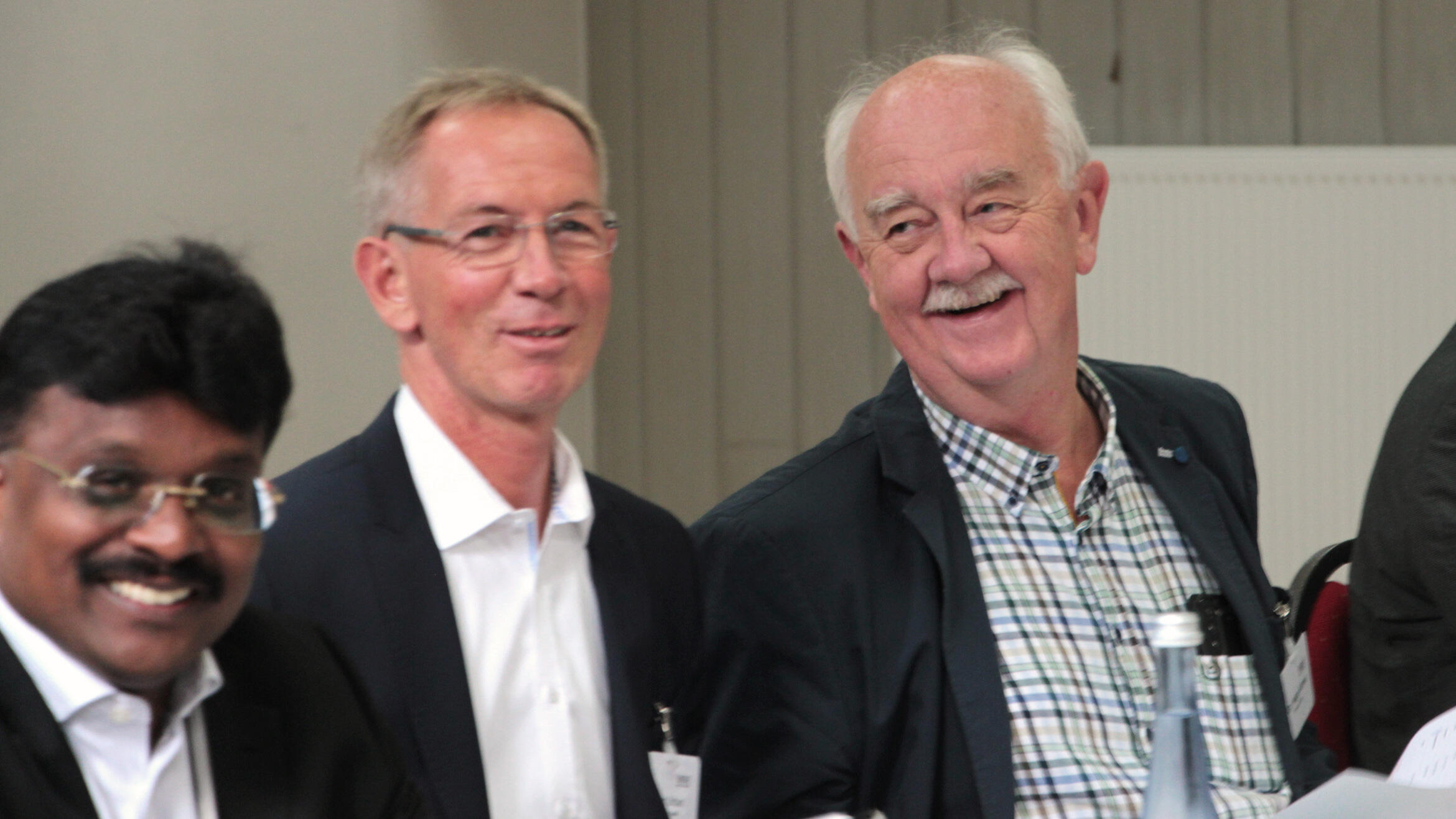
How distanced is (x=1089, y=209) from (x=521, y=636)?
0.99m

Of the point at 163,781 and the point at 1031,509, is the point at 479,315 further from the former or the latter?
the point at 1031,509

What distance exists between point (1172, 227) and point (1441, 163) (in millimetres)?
781

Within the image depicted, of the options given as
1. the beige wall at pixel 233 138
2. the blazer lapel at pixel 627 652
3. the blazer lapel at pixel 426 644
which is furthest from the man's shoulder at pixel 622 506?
the beige wall at pixel 233 138

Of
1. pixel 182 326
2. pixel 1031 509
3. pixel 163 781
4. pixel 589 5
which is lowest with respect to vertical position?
pixel 163 781

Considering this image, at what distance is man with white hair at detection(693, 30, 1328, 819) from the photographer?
1.73m

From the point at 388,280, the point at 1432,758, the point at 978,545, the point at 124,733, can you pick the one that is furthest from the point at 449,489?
the point at 1432,758

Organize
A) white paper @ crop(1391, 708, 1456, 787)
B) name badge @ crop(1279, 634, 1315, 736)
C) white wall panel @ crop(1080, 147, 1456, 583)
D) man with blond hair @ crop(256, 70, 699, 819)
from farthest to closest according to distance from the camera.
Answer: white wall panel @ crop(1080, 147, 1456, 583) → name badge @ crop(1279, 634, 1315, 736) → man with blond hair @ crop(256, 70, 699, 819) → white paper @ crop(1391, 708, 1456, 787)

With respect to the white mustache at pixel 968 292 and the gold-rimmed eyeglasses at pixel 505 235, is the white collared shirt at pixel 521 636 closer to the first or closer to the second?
the gold-rimmed eyeglasses at pixel 505 235

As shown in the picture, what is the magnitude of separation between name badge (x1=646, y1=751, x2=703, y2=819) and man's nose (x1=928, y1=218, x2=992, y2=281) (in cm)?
67

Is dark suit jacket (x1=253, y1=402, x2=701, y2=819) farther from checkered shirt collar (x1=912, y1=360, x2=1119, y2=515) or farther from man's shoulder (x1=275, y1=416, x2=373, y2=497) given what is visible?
checkered shirt collar (x1=912, y1=360, x2=1119, y2=515)

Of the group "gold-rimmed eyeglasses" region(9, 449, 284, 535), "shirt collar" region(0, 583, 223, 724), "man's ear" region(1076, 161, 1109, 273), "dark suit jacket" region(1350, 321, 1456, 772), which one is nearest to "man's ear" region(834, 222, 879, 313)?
"man's ear" region(1076, 161, 1109, 273)

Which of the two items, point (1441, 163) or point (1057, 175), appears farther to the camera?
point (1441, 163)

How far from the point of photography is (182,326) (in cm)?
114

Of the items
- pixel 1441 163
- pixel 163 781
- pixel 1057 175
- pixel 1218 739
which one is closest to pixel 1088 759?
pixel 1218 739
